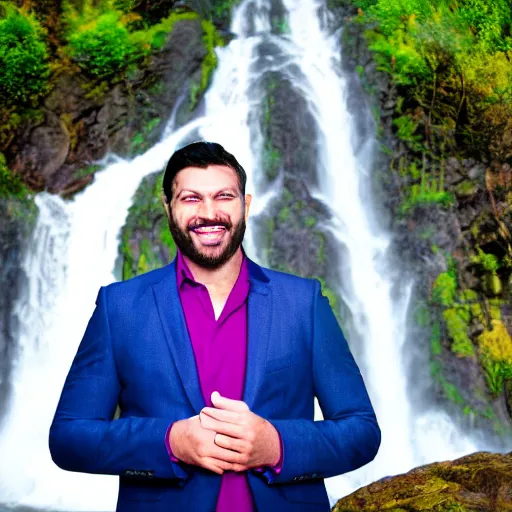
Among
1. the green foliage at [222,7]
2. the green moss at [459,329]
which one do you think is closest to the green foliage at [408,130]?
the green moss at [459,329]

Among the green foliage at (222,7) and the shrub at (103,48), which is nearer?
the shrub at (103,48)

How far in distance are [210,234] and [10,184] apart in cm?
747

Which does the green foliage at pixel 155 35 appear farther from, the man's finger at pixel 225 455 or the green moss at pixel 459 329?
the man's finger at pixel 225 455

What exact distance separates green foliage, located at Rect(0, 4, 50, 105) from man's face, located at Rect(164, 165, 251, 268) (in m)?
8.06

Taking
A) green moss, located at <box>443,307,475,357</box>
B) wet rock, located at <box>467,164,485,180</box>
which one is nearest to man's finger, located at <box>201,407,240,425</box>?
green moss, located at <box>443,307,475,357</box>

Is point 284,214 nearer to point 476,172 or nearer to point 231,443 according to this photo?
point 476,172

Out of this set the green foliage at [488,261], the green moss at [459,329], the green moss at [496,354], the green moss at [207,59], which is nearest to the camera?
the green moss at [496,354]

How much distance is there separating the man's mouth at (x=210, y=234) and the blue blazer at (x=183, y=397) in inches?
4.8

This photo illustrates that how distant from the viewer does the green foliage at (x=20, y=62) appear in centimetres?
895

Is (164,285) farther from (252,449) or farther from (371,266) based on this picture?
(371,266)

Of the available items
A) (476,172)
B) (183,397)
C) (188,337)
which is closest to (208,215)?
(188,337)

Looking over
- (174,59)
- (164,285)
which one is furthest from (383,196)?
(164,285)

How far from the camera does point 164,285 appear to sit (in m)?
1.63

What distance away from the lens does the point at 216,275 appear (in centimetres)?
165
